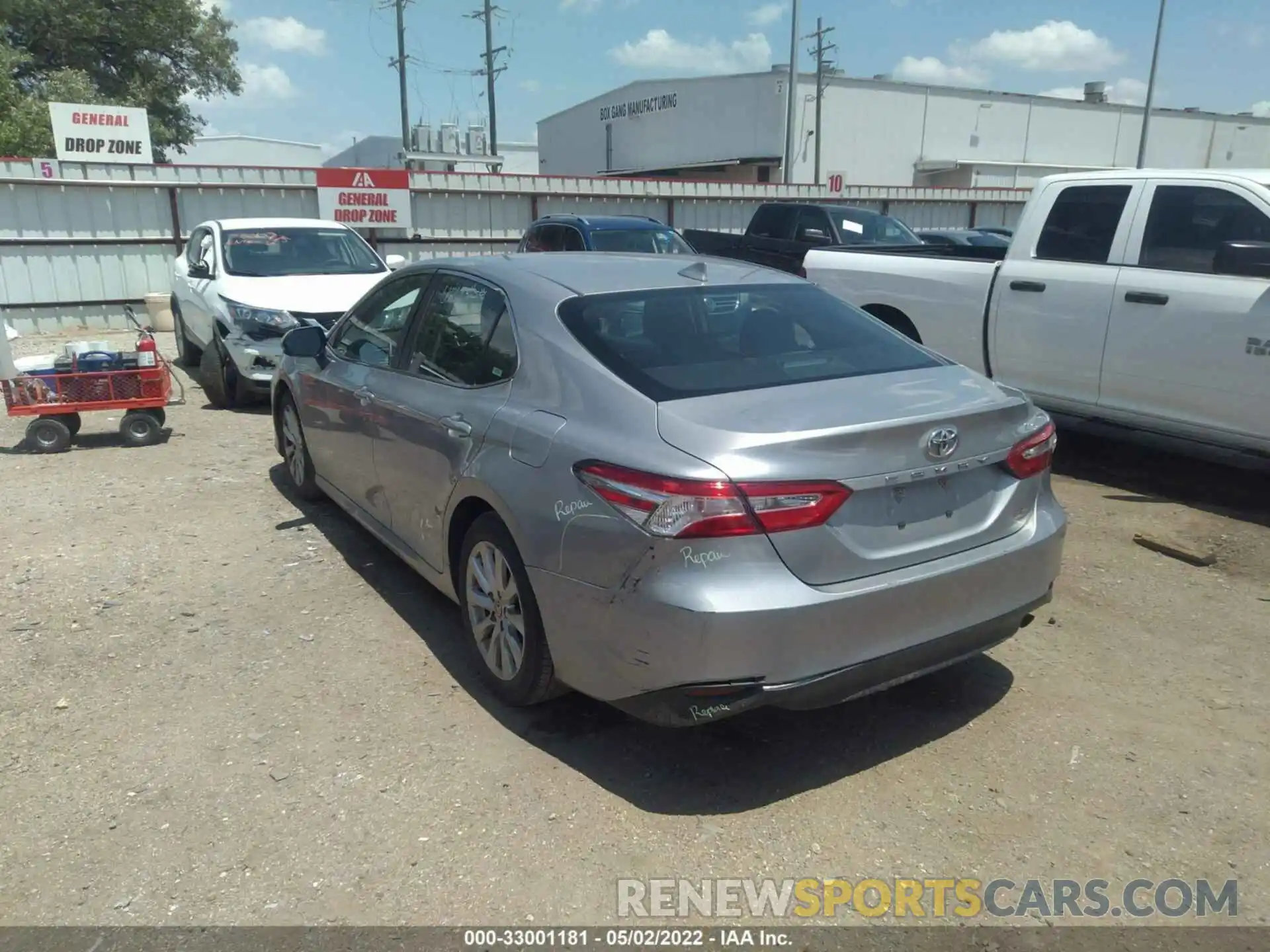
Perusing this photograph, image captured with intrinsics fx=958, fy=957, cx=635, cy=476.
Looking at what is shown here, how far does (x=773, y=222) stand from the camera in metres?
14.8

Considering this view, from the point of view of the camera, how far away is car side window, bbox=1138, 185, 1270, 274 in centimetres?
561

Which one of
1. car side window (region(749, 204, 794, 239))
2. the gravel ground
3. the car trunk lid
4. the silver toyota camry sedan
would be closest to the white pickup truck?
the gravel ground

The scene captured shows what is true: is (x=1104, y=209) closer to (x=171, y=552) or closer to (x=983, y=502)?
(x=983, y=502)

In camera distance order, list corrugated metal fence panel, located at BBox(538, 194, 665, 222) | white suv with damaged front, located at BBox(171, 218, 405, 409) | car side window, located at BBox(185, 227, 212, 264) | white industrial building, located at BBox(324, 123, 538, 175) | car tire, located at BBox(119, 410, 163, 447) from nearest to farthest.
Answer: car tire, located at BBox(119, 410, 163, 447), white suv with damaged front, located at BBox(171, 218, 405, 409), car side window, located at BBox(185, 227, 212, 264), corrugated metal fence panel, located at BBox(538, 194, 665, 222), white industrial building, located at BBox(324, 123, 538, 175)

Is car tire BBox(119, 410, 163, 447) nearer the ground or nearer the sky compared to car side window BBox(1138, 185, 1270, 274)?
nearer the ground

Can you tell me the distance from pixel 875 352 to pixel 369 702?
7.78 ft

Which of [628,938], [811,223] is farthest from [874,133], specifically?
[628,938]

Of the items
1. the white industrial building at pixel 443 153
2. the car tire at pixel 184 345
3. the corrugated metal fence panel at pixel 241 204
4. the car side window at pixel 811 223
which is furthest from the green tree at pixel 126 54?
the car side window at pixel 811 223

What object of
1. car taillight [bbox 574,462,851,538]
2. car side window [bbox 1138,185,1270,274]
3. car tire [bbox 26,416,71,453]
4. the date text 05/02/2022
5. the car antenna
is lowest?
the date text 05/02/2022

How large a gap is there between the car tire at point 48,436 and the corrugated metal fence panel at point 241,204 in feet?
29.3

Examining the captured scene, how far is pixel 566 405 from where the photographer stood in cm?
323

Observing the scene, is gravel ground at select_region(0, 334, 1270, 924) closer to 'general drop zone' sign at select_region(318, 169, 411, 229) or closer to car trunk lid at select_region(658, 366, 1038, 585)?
car trunk lid at select_region(658, 366, 1038, 585)

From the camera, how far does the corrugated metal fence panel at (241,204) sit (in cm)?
1532

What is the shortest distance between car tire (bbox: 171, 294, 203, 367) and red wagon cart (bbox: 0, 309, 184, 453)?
3.30 m
